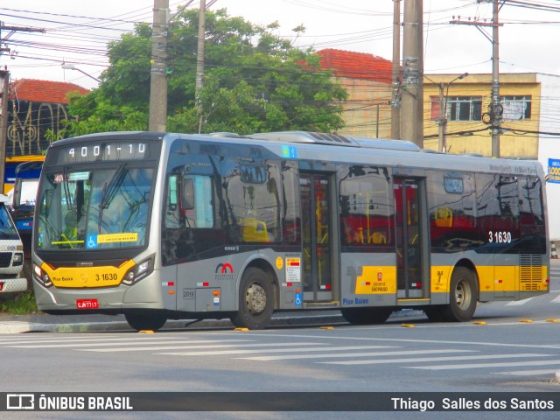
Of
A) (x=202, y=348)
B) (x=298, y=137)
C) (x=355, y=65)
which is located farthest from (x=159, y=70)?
(x=355, y=65)

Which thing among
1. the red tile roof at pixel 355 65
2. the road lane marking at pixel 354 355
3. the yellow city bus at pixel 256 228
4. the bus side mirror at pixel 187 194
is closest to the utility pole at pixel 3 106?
the yellow city bus at pixel 256 228

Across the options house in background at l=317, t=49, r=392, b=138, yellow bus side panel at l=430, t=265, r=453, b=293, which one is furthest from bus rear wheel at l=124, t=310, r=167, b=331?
house in background at l=317, t=49, r=392, b=138

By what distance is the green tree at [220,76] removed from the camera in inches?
2815

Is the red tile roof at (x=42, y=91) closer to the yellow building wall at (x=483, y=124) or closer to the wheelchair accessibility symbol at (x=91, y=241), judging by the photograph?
the yellow building wall at (x=483, y=124)

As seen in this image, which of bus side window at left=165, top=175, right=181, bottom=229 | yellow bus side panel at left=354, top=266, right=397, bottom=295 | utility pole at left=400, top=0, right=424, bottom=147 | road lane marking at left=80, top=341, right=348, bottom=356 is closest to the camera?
road lane marking at left=80, top=341, right=348, bottom=356

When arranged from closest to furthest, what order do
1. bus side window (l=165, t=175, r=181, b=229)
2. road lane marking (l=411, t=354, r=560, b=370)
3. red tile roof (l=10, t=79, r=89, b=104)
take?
1. road lane marking (l=411, t=354, r=560, b=370)
2. bus side window (l=165, t=175, r=181, b=229)
3. red tile roof (l=10, t=79, r=89, b=104)

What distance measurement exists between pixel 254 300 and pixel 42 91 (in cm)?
8754

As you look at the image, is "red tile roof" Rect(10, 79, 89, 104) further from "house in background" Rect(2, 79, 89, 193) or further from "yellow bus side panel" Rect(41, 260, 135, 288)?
"yellow bus side panel" Rect(41, 260, 135, 288)

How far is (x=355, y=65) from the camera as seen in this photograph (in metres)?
95.8

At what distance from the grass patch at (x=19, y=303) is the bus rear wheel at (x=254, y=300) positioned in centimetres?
529

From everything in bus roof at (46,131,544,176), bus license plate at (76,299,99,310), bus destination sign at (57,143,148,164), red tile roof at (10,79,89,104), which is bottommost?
bus license plate at (76,299,99,310)

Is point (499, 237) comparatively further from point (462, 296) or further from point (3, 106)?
point (3, 106)

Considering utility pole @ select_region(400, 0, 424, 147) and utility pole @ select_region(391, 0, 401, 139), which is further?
utility pole @ select_region(391, 0, 401, 139)

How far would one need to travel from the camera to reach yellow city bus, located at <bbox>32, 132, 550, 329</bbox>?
2077cm
